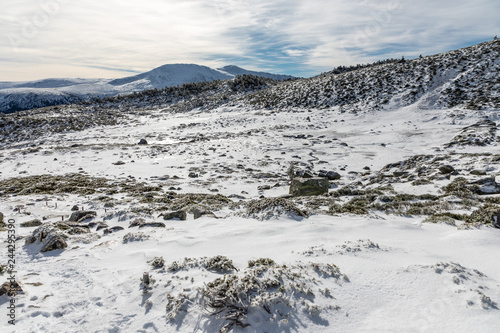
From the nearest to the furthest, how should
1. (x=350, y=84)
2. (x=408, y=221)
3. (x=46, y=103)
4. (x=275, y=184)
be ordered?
1. (x=408, y=221)
2. (x=275, y=184)
3. (x=350, y=84)
4. (x=46, y=103)

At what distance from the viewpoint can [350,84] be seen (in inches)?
1679

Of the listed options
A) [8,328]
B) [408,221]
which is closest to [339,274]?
[408,221]

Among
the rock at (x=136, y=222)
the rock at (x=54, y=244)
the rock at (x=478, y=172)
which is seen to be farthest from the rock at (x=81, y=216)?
the rock at (x=478, y=172)

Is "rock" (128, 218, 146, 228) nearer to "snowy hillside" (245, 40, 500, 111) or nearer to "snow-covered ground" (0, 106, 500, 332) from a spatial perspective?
"snow-covered ground" (0, 106, 500, 332)

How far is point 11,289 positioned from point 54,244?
2048 mm

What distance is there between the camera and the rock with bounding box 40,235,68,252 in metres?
5.97

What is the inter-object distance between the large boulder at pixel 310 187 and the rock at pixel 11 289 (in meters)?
9.66

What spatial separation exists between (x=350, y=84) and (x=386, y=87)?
237 inches

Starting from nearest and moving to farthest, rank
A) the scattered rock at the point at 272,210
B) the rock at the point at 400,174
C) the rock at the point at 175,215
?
the scattered rock at the point at 272,210, the rock at the point at 175,215, the rock at the point at 400,174

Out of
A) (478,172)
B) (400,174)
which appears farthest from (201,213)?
(478,172)

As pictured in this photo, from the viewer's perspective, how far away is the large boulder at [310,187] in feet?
39.0

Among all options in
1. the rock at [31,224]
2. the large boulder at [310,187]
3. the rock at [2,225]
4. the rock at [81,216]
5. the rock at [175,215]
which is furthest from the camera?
the large boulder at [310,187]

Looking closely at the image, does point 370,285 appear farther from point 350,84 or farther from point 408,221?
point 350,84

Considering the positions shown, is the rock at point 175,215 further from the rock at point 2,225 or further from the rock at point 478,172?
the rock at point 478,172
